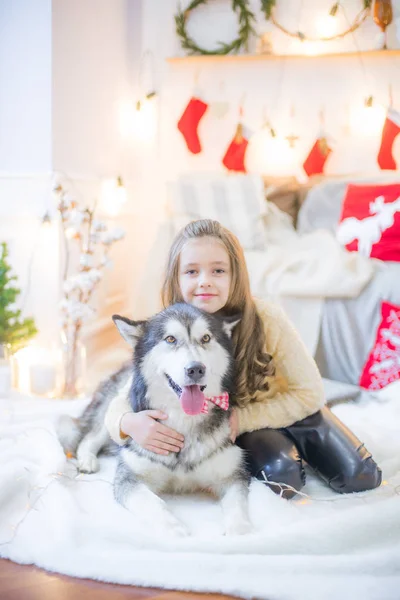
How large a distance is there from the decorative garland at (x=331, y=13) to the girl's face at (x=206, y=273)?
302 centimetres

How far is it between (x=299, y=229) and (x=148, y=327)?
2.49m

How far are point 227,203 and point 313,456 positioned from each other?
215 centimetres

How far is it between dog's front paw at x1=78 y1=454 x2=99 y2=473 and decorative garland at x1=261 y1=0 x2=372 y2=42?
3405 millimetres

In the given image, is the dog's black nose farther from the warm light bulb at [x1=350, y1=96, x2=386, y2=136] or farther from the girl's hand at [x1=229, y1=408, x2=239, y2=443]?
the warm light bulb at [x1=350, y1=96, x2=386, y2=136]

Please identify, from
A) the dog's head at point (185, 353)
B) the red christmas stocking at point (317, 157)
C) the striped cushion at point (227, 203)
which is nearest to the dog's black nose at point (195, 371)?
the dog's head at point (185, 353)

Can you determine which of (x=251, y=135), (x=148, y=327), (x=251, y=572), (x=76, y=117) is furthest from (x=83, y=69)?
(x=251, y=572)

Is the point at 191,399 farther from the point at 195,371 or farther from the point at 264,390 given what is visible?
the point at 264,390

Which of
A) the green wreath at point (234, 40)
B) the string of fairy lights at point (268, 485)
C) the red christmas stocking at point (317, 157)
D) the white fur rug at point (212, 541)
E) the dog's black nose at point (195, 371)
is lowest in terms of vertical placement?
the string of fairy lights at point (268, 485)

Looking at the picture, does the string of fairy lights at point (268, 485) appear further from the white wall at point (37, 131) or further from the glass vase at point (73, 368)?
the white wall at point (37, 131)

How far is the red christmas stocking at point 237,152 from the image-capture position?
13.9 feet

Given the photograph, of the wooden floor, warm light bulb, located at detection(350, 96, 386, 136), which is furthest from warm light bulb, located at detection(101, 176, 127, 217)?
the wooden floor

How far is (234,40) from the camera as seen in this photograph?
4168mm

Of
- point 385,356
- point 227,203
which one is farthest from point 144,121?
point 385,356

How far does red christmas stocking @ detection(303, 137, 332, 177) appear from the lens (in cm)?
413
